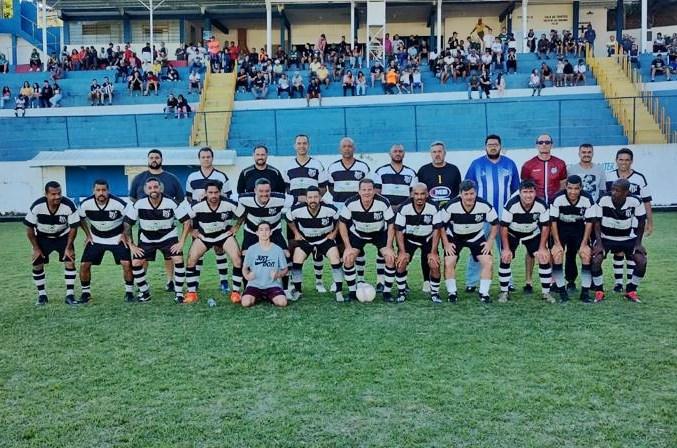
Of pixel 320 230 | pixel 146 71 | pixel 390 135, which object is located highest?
pixel 146 71

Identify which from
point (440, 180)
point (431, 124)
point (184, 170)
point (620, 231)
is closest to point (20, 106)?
point (184, 170)

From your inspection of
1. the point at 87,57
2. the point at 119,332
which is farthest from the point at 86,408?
the point at 87,57

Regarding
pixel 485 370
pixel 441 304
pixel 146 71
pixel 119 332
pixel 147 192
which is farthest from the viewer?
pixel 146 71

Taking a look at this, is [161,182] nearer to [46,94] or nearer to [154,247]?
[154,247]

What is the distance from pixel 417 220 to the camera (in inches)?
353

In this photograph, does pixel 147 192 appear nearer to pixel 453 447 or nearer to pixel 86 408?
pixel 86 408

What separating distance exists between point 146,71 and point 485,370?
95.2ft

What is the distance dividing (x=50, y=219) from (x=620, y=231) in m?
7.10

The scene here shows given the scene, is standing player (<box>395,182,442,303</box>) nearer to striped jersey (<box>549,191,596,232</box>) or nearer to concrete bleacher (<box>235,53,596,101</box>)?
striped jersey (<box>549,191,596,232</box>)

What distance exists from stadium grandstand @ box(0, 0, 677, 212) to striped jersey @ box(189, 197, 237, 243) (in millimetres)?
13042

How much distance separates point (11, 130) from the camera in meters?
26.2

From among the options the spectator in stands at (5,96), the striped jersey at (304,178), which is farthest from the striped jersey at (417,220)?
the spectator in stands at (5,96)

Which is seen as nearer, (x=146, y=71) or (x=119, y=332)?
(x=119, y=332)

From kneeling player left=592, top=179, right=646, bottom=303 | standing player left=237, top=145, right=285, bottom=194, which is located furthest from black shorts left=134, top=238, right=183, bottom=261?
kneeling player left=592, top=179, right=646, bottom=303
